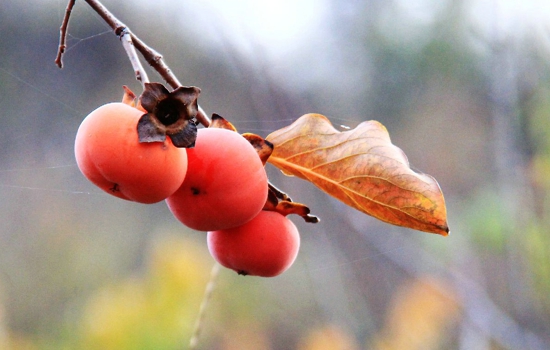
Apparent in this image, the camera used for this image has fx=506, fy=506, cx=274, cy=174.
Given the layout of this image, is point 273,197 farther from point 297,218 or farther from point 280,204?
point 297,218

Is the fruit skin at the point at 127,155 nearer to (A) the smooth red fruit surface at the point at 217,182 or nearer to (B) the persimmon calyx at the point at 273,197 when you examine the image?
(A) the smooth red fruit surface at the point at 217,182

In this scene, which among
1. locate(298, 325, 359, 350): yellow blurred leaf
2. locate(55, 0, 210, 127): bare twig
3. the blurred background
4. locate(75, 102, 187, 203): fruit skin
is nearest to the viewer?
locate(75, 102, 187, 203): fruit skin

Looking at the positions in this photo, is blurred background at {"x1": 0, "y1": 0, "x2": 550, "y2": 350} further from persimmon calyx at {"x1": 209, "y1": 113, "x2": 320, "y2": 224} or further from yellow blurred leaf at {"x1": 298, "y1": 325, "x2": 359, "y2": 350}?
persimmon calyx at {"x1": 209, "y1": 113, "x2": 320, "y2": 224}

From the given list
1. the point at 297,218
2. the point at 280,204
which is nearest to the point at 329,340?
the point at 297,218

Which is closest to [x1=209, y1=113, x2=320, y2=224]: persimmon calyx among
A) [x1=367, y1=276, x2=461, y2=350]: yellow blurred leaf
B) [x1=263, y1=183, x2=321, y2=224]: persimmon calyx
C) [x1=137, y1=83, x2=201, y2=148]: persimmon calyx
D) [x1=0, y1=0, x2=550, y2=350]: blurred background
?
[x1=263, y1=183, x2=321, y2=224]: persimmon calyx

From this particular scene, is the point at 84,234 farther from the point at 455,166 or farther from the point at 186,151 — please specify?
the point at 186,151

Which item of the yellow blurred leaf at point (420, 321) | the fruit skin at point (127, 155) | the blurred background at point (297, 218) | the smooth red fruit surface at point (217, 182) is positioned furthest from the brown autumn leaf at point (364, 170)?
the yellow blurred leaf at point (420, 321)

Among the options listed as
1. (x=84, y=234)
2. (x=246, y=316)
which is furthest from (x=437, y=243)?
(x=84, y=234)
